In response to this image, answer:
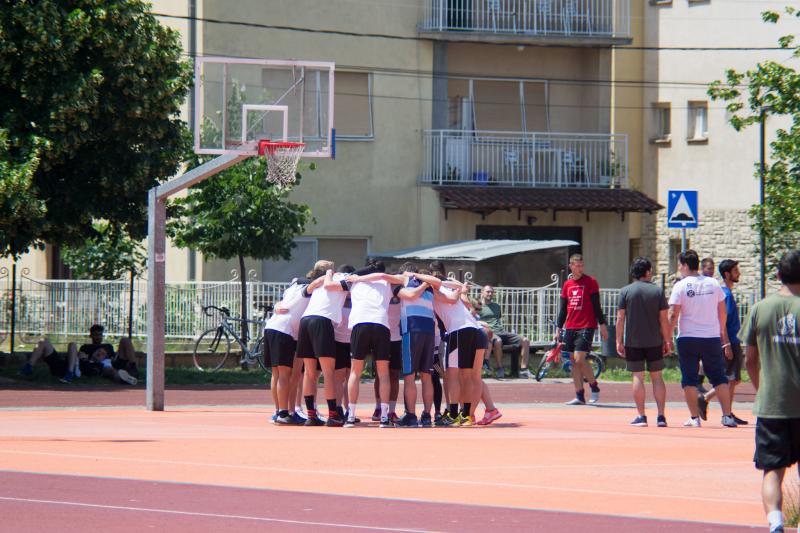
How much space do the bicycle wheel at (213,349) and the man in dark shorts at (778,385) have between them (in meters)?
19.9

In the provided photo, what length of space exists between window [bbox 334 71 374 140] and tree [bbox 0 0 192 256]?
8.94 m

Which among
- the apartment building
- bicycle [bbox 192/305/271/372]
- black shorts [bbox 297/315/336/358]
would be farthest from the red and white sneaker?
the apartment building

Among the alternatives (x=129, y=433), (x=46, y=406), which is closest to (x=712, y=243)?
(x=46, y=406)

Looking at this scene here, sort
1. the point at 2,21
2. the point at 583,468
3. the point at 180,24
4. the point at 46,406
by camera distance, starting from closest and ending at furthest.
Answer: the point at 583,468 → the point at 46,406 → the point at 2,21 → the point at 180,24

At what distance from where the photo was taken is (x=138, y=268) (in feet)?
116

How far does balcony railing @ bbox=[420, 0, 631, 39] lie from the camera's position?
35.4 metres

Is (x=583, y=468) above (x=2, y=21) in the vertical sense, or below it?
below

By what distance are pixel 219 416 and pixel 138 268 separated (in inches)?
689

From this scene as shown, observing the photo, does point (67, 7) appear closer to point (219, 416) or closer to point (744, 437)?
point (219, 416)

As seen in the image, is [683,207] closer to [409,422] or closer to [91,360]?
[409,422]

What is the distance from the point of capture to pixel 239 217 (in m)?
29.0

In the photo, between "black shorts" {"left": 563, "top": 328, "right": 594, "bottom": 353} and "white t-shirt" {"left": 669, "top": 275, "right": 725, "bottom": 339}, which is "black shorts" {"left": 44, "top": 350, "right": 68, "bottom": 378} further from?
"white t-shirt" {"left": 669, "top": 275, "right": 725, "bottom": 339}

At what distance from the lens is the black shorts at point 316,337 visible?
16312 mm

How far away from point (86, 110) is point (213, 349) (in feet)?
21.0
